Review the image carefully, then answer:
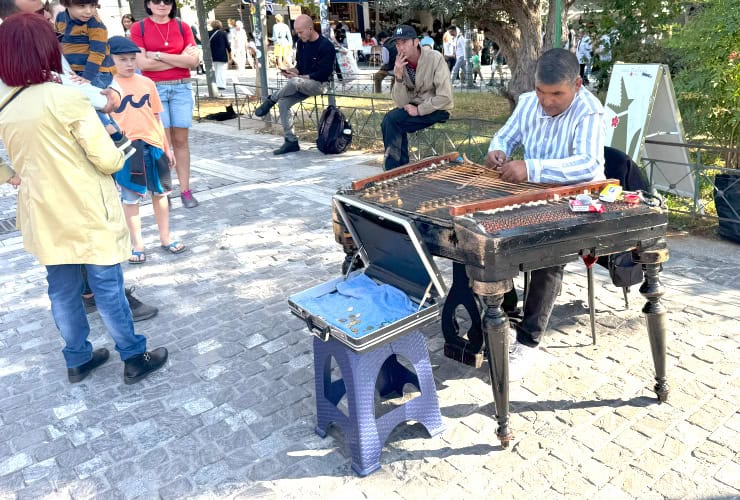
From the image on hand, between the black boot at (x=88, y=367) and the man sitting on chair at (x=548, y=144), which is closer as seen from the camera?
the man sitting on chair at (x=548, y=144)

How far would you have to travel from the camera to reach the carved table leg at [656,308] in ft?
9.35

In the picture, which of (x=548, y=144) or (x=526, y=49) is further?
(x=526, y=49)

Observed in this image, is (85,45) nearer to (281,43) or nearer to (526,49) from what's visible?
(526,49)

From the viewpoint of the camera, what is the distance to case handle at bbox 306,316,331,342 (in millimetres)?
2756

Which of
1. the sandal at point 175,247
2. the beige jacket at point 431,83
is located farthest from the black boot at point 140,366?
the beige jacket at point 431,83

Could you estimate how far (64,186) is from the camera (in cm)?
319

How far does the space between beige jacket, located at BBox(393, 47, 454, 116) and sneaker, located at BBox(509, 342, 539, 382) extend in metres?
3.70

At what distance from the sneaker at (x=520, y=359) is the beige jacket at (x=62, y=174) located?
2289mm

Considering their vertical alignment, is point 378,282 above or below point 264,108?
below

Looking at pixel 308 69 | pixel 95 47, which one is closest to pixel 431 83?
pixel 308 69

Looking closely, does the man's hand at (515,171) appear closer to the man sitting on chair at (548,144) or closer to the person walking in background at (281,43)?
the man sitting on chair at (548,144)

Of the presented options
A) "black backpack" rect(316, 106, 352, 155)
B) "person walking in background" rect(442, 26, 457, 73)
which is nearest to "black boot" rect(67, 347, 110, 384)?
"black backpack" rect(316, 106, 352, 155)

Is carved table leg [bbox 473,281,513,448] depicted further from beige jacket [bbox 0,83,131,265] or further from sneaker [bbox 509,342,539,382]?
beige jacket [bbox 0,83,131,265]

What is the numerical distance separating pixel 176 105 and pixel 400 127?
2446 millimetres
